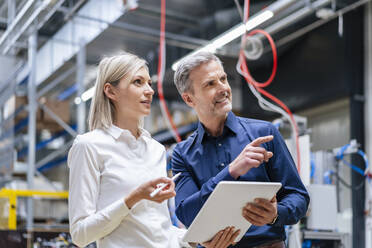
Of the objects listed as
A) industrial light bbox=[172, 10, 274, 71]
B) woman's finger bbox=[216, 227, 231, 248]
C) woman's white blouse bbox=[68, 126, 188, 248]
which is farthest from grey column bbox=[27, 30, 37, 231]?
woman's finger bbox=[216, 227, 231, 248]

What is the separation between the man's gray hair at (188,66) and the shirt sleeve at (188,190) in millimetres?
236

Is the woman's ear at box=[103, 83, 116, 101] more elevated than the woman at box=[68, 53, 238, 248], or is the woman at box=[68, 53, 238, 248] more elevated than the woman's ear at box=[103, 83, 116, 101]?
the woman's ear at box=[103, 83, 116, 101]

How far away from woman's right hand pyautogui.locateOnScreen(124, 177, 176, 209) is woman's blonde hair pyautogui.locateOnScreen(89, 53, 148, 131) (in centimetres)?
30

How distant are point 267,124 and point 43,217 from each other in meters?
6.11

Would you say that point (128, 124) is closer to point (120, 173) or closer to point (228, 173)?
point (120, 173)

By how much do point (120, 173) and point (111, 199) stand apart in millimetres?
75

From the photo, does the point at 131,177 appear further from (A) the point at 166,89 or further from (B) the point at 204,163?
(A) the point at 166,89

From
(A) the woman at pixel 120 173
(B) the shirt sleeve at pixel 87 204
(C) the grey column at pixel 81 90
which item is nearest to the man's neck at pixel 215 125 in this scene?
(A) the woman at pixel 120 173

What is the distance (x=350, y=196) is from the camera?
227 inches

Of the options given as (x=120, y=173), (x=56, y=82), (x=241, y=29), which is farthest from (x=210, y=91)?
(x=56, y=82)

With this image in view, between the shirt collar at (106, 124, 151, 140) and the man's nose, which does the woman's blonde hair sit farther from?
the man's nose

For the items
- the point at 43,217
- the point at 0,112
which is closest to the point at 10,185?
the point at 43,217

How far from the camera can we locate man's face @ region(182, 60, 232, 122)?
1.63 metres

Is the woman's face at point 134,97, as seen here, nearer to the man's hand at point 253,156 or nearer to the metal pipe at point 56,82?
the man's hand at point 253,156
